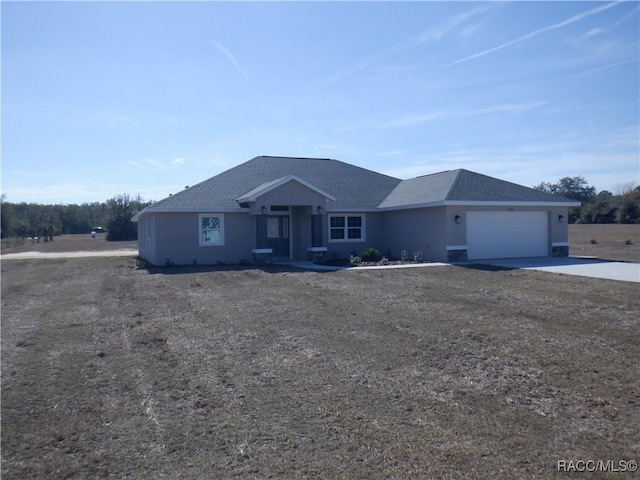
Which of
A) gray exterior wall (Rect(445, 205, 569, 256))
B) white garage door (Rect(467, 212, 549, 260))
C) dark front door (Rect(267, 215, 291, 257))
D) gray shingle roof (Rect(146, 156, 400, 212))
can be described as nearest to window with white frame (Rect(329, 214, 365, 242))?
gray shingle roof (Rect(146, 156, 400, 212))

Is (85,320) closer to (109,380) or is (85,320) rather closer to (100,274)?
(109,380)

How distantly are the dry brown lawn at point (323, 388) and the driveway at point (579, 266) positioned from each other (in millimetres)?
3821

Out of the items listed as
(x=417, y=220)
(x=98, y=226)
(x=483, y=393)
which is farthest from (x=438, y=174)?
(x=98, y=226)

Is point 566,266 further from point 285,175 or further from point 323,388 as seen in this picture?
point 323,388

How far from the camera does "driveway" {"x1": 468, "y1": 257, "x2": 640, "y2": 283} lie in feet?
51.2

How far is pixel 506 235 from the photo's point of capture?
22.3 meters

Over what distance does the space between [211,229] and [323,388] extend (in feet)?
57.3

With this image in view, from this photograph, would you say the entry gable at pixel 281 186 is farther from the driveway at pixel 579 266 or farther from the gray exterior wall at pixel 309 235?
the driveway at pixel 579 266

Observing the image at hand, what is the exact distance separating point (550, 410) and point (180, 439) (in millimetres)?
3504

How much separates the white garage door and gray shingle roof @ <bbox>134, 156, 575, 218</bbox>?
2.55 ft

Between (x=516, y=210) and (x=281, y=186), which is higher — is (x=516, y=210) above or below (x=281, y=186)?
below

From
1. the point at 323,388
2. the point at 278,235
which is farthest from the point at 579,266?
the point at 323,388

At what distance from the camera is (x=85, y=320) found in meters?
10.3

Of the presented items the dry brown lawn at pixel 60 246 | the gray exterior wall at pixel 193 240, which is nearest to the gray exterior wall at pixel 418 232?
the gray exterior wall at pixel 193 240
